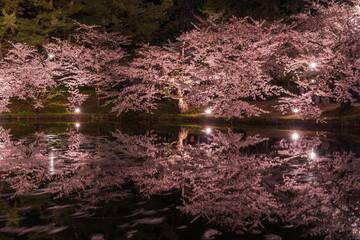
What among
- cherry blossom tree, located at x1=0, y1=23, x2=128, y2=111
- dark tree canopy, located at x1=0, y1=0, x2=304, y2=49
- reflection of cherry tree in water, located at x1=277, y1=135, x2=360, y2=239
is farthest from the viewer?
dark tree canopy, located at x1=0, y1=0, x2=304, y2=49

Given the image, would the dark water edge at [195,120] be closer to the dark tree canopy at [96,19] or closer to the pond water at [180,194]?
the dark tree canopy at [96,19]

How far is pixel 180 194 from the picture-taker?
7766 mm

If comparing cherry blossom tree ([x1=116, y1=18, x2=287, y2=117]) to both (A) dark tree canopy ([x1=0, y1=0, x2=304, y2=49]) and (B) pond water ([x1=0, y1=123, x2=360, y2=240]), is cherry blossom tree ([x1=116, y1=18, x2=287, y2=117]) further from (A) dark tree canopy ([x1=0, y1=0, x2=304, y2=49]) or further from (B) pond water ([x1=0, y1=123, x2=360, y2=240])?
(B) pond water ([x1=0, y1=123, x2=360, y2=240])

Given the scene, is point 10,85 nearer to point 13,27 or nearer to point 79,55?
point 79,55

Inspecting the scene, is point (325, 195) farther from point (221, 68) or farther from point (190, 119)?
point (190, 119)

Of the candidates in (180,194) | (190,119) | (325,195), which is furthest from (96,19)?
(325,195)

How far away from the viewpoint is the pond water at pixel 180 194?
18.7 ft

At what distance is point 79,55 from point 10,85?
22.6 ft

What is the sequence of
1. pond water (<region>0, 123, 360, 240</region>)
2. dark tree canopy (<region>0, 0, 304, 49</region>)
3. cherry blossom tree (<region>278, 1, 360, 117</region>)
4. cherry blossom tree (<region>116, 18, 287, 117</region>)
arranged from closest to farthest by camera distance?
pond water (<region>0, 123, 360, 240</region>) < cherry blossom tree (<region>278, 1, 360, 117</region>) < cherry blossom tree (<region>116, 18, 287, 117</region>) < dark tree canopy (<region>0, 0, 304, 49</region>)

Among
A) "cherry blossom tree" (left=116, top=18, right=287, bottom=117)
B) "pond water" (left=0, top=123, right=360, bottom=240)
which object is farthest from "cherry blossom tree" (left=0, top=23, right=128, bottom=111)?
"pond water" (left=0, top=123, right=360, bottom=240)

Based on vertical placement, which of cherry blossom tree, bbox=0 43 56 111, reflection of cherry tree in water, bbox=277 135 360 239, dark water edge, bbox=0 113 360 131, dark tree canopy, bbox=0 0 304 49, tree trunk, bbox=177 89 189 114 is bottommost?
reflection of cherry tree in water, bbox=277 135 360 239

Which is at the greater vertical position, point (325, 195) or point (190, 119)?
point (190, 119)

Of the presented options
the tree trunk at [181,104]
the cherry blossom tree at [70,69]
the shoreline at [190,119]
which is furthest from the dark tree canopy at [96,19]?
the tree trunk at [181,104]

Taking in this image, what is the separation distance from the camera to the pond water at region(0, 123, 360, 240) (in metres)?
5.70
